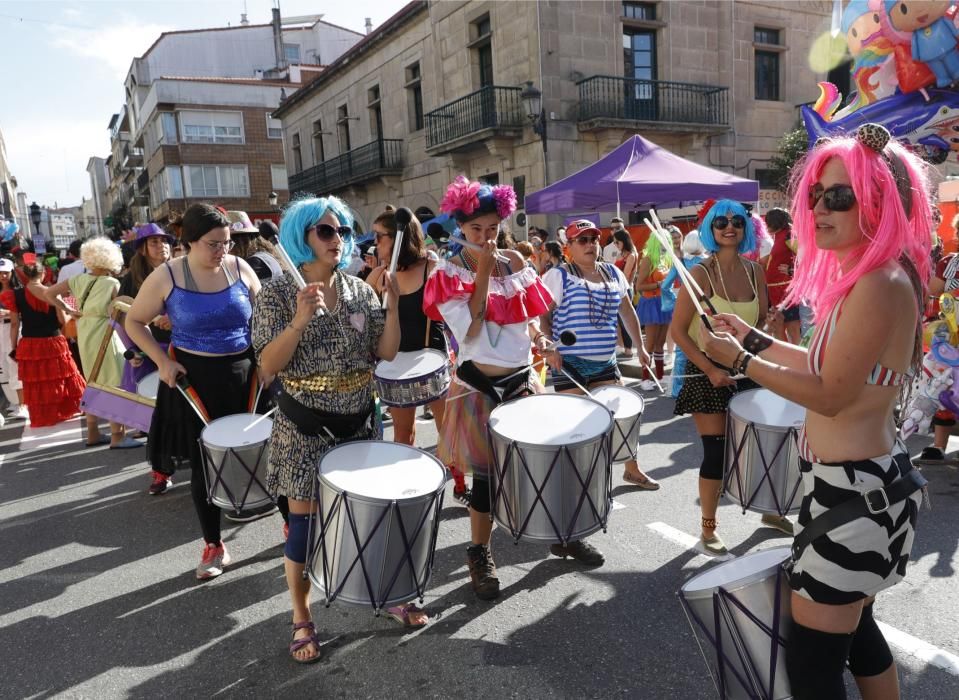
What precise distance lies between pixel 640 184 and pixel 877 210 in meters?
7.46

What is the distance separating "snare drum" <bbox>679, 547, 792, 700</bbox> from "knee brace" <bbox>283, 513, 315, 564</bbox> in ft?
4.84

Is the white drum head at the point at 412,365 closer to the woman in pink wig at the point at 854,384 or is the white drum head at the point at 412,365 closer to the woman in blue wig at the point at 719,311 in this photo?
→ the woman in blue wig at the point at 719,311

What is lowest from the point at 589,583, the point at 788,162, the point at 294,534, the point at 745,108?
the point at 589,583

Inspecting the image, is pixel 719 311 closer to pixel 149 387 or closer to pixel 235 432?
pixel 235 432

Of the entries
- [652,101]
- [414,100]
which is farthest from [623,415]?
[414,100]

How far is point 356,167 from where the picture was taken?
2412cm

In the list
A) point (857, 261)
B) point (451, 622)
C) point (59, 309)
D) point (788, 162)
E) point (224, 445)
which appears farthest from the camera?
point (788, 162)

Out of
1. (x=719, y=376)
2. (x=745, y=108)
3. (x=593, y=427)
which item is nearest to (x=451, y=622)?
(x=593, y=427)

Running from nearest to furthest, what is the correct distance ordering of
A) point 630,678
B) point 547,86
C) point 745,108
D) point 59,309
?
point 630,678, point 59,309, point 547,86, point 745,108

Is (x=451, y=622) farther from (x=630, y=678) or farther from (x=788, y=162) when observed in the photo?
(x=788, y=162)

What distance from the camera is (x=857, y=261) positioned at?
1623 millimetres

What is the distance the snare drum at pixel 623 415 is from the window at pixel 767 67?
17909mm

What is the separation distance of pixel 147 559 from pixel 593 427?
9.06 feet

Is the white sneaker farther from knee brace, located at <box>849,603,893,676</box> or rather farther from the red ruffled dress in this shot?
the red ruffled dress
